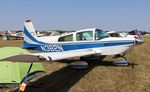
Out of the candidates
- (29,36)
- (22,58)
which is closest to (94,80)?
(22,58)

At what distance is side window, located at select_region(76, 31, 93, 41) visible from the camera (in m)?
12.9

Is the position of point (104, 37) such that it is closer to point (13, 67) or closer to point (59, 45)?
point (59, 45)

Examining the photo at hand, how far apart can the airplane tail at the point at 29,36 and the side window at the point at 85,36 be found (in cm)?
293

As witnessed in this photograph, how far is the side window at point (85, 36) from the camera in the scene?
1294 centimetres

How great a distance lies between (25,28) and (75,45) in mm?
4630

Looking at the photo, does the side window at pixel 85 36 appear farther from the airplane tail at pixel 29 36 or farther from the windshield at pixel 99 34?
the airplane tail at pixel 29 36

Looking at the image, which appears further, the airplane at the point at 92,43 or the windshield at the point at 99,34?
the windshield at the point at 99,34

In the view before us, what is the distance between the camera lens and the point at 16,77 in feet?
25.3

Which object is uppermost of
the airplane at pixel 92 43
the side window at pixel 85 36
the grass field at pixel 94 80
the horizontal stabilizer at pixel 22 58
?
the horizontal stabilizer at pixel 22 58

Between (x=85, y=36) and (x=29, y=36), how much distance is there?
4.43 meters

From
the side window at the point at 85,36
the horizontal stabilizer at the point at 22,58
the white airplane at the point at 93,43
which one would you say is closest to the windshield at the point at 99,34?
the white airplane at the point at 93,43

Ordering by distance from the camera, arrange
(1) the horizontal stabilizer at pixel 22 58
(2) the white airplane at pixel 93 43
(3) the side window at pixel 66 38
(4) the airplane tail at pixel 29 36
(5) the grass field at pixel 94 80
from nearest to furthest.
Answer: (1) the horizontal stabilizer at pixel 22 58 → (5) the grass field at pixel 94 80 → (2) the white airplane at pixel 93 43 → (3) the side window at pixel 66 38 → (4) the airplane tail at pixel 29 36

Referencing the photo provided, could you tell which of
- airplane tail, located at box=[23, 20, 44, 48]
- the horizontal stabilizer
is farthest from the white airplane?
the horizontal stabilizer

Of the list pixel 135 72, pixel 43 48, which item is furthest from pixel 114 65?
pixel 43 48
